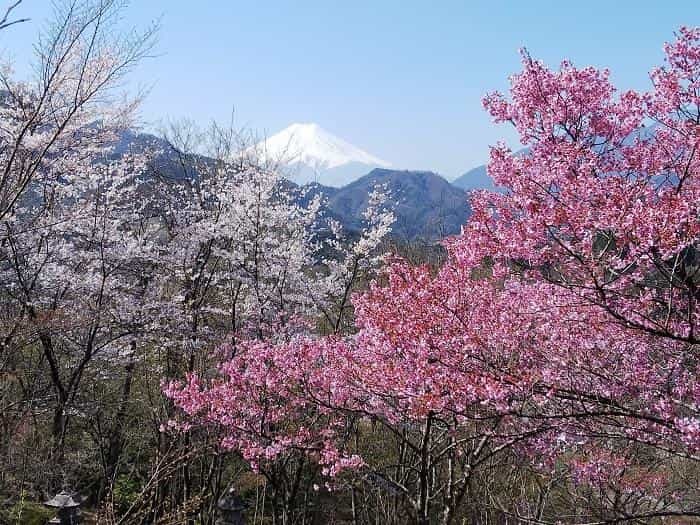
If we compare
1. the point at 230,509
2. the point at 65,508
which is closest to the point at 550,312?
the point at 230,509

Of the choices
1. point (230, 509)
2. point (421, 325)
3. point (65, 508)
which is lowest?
point (230, 509)

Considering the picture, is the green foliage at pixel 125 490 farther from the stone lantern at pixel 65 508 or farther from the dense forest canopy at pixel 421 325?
the stone lantern at pixel 65 508

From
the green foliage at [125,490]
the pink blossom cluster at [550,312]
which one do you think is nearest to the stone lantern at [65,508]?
the pink blossom cluster at [550,312]

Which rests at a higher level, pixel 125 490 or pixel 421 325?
pixel 421 325

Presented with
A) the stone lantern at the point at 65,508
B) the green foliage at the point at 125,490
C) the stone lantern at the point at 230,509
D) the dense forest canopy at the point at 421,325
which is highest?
the dense forest canopy at the point at 421,325

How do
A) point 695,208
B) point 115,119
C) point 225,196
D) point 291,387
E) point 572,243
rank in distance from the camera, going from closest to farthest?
→ point 695,208 → point 572,243 → point 291,387 → point 115,119 → point 225,196

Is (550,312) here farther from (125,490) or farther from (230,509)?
(125,490)

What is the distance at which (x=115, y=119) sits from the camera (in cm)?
927

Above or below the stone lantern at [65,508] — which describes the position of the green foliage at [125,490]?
below

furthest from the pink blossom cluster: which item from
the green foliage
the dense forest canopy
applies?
the green foliage

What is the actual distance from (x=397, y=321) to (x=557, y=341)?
1.51m

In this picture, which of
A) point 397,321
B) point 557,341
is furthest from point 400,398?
point 557,341

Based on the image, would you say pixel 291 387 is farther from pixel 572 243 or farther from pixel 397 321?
pixel 572 243

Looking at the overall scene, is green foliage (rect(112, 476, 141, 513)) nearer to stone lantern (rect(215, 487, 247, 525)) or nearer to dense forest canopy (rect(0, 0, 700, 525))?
dense forest canopy (rect(0, 0, 700, 525))
